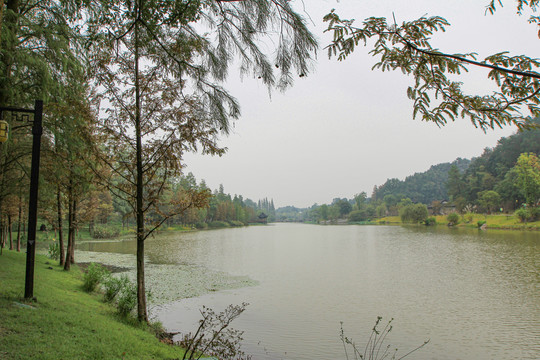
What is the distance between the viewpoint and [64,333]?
14.0 ft

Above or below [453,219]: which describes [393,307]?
below

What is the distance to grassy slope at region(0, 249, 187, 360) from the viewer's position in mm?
3631

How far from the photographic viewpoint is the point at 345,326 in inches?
303

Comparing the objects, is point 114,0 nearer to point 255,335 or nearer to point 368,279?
point 255,335

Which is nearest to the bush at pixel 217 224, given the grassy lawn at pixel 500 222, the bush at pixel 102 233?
the bush at pixel 102 233

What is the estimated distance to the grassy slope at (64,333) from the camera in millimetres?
3631

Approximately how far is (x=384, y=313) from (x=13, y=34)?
33.5ft

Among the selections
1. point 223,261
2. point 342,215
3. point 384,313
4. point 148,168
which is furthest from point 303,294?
point 342,215

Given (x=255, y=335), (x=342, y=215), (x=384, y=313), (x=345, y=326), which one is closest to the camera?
(x=255, y=335)

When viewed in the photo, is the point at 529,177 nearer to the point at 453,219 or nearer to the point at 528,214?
the point at 528,214

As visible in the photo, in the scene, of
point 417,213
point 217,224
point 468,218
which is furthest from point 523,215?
point 217,224

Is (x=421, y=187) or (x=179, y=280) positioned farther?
(x=421, y=187)

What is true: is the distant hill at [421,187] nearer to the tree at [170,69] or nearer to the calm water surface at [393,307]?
the calm water surface at [393,307]

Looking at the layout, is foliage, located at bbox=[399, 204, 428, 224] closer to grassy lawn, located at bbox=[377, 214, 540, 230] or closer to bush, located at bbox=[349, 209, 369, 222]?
grassy lawn, located at bbox=[377, 214, 540, 230]
